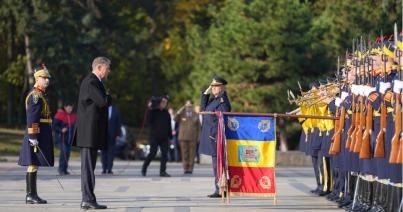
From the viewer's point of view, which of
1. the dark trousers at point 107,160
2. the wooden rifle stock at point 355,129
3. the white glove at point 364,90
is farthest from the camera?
the dark trousers at point 107,160

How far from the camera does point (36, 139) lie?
1631 centimetres

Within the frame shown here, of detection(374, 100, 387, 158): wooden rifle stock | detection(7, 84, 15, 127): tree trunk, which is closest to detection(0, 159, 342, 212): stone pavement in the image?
detection(374, 100, 387, 158): wooden rifle stock

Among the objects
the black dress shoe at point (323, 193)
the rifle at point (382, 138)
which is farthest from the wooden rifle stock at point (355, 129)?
the black dress shoe at point (323, 193)

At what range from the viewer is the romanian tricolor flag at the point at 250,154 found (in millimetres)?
15766

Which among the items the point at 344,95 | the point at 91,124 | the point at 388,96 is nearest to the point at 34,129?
the point at 91,124

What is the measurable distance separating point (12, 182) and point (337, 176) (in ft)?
24.2

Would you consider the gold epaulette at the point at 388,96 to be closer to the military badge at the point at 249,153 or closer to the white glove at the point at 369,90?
the white glove at the point at 369,90

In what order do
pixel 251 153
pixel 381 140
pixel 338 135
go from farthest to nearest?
pixel 251 153
pixel 338 135
pixel 381 140

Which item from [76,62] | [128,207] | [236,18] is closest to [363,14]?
[236,18]

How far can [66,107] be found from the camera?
26.1 metres

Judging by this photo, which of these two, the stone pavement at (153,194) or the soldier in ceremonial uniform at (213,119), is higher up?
the soldier in ceremonial uniform at (213,119)

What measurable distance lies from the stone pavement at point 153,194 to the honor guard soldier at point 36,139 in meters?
0.36

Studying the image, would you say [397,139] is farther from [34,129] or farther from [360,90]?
[34,129]

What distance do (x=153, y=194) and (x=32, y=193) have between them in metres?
2.73
